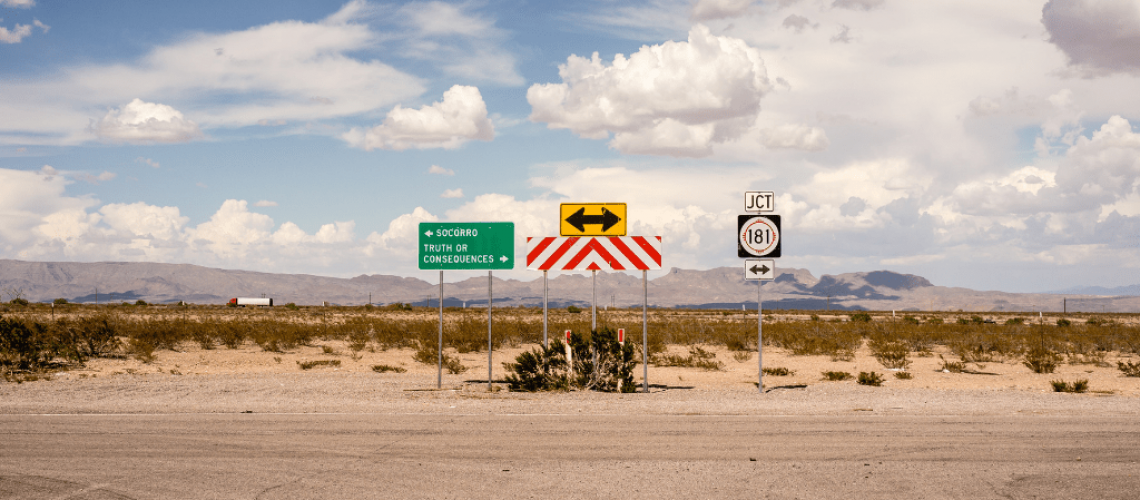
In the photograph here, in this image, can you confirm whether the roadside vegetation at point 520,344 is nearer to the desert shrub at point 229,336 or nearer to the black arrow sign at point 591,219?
the desert shrub at point 229,336

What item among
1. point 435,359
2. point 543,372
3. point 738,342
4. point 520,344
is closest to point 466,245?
point 543,372

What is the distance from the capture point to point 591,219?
1619 cm

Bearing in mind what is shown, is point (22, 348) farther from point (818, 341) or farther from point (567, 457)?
point (818, 341)

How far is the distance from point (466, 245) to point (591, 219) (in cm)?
294

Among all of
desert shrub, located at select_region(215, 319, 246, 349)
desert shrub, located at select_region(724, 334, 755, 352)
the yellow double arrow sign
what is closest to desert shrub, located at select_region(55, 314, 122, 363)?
desert shrub, located at select_region(215, 319, 246, 349)

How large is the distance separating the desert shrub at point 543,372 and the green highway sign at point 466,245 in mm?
1982

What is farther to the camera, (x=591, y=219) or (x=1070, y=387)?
(x=1070, y=387)

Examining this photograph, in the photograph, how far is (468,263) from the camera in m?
17.2

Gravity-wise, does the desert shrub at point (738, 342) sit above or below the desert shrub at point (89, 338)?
below

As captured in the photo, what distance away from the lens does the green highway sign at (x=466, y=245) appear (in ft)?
56.3

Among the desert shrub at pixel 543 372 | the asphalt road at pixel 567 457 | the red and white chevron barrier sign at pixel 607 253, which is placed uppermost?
the red and white chevron barrier sign at pixel 607 253

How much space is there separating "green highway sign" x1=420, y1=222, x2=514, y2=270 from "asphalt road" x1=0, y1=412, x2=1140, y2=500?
5306 millimetres

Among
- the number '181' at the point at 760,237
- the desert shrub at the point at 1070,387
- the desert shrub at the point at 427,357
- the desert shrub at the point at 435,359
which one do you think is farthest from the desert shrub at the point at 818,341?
the number '181' at the point at 760,237

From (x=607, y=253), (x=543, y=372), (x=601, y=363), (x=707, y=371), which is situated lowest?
(x=707, y=371)
